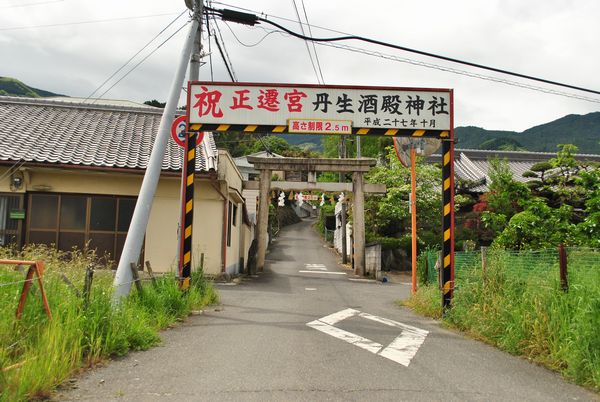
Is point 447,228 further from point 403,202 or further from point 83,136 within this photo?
point 403,202

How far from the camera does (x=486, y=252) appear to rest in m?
8.60

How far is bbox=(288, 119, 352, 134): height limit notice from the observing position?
10250 millimetres

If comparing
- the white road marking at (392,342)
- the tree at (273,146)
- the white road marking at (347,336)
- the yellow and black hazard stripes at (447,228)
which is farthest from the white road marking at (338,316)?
the tree at (273,146)

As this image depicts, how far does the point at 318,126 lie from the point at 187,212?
10.3 feet

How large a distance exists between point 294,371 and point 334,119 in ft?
19.9

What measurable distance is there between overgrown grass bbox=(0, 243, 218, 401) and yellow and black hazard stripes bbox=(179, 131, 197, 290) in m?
2.28

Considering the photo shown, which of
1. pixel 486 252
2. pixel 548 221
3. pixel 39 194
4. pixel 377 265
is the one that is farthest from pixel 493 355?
pixel 377 265

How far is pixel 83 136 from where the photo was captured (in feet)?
54.0

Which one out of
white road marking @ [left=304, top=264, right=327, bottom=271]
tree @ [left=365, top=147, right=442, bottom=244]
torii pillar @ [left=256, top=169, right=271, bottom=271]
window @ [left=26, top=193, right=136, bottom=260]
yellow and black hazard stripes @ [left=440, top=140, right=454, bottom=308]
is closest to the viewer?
yellow and black hazard stripes @ [left=440, top=140, right=454, bottom=308]

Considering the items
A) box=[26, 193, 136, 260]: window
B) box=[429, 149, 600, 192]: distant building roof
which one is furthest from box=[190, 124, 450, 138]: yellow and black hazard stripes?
box=[429, 149, 600, 192]: distant building roof

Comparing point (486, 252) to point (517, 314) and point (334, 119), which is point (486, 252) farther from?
point (334, 119)

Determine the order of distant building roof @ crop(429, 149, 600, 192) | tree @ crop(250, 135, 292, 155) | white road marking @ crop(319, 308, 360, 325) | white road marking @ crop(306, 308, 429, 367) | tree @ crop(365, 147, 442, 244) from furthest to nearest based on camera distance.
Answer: tree @ crop(250, 135, 292, 155)
distant building roof @ crop(429, 149, 600, 192)
tree @ crop(365, 147, 442, 244)
white road marking @ crop(319, 308, 360, 325)
white road marking @ crop(306, 308, 429, 367)

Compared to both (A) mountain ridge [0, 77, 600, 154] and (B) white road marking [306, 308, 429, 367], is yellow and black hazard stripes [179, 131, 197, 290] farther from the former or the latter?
(A) mountain ridge [0, 77, 600, 154]

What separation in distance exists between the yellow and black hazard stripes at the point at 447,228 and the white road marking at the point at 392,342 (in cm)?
123
